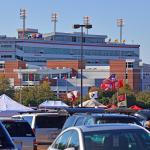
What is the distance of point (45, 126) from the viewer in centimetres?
2480

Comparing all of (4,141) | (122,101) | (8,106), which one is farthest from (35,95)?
(4,141)

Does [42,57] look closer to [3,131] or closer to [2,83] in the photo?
[2,83]

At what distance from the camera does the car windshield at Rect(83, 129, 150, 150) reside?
1130cm

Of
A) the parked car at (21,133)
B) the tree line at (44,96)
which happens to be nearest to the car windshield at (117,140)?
the parked car at (21,133)

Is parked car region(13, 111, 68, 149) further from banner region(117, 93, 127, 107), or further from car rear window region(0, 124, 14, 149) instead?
banner region(117, 93, 127, 107)

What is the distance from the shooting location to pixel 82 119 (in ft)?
62.6

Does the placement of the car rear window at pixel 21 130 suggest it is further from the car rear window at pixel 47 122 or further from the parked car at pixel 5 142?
the parked car at pixel 5 142

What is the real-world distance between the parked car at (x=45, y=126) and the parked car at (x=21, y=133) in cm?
497

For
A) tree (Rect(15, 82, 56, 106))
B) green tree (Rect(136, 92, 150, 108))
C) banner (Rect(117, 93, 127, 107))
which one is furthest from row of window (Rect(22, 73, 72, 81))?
→ banner (Rect(117, 93, 127, 107))

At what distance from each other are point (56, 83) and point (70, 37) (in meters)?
59.3

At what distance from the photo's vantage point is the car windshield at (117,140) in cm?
1130

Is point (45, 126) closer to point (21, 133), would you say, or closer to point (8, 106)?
point (21, 133)

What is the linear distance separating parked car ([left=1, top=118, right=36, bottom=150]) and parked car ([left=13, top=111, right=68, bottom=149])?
16.3 feet

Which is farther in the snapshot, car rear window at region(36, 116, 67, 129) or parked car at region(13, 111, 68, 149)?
car rear window at region(36, 116, 67, 129)
